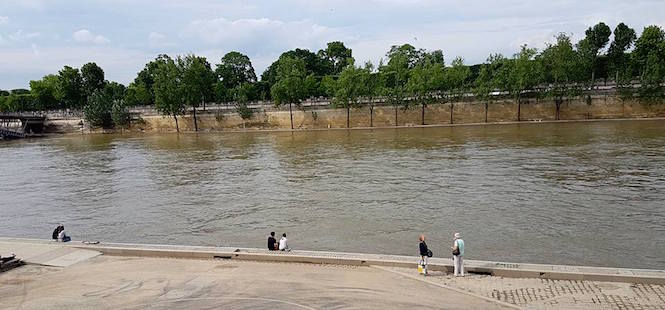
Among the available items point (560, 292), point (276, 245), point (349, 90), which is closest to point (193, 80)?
point (349, 90)

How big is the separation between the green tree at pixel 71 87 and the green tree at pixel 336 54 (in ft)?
221

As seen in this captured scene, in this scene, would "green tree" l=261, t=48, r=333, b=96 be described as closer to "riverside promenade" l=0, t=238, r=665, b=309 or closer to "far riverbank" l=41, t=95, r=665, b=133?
"far riverbank" l=41, t=95, r=665, b=133

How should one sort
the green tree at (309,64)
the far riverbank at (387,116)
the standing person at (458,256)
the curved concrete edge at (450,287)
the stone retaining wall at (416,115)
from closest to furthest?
1. the curved concrete edge at (450,287)
2. the standing person at (458,256)
3. the stone retaining wall at (416,115)
4. the far riverbank at (387,116)
5. the green tree at (309,64)

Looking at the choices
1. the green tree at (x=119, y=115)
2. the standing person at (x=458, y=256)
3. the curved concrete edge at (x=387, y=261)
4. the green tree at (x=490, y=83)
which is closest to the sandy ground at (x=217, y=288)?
the curved concrete edge at (x=387, y=261)

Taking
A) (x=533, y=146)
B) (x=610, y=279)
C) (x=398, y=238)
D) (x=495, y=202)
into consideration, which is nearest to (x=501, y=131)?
(x=533, y=146)

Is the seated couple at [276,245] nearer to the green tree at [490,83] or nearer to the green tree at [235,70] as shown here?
the green tree at [490,83]

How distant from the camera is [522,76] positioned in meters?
80.4

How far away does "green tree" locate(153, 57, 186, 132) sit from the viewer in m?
96.1

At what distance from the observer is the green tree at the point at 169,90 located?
9606 centimetres

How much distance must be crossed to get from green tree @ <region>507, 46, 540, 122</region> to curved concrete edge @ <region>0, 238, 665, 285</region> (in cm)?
6875

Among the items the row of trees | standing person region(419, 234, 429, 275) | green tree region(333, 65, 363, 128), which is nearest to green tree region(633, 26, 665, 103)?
the row of trees

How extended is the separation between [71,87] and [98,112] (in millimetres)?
28596

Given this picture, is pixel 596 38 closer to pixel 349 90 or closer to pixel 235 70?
pixel 349 90

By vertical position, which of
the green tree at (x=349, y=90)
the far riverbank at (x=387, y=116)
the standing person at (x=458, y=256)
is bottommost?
the standing person at (x=458, y=256)
